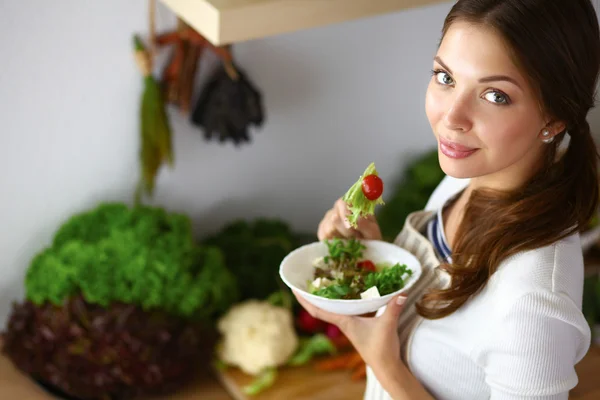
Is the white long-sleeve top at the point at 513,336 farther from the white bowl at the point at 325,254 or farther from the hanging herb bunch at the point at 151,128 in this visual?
the hanging herb bunch at the point at 151,128

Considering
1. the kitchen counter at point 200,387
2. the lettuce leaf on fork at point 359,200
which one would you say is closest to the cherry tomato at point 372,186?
the lettuce leaf on fork at point 359,200

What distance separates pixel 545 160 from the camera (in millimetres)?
919

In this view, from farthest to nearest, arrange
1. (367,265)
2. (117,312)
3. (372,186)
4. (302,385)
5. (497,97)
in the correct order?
(302,385) → (117,312) → (367,265) → (372,186) → (497,97)

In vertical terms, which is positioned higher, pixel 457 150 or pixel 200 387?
pixel 457 150

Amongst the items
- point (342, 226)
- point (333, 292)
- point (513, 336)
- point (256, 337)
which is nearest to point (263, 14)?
point (342, 226)

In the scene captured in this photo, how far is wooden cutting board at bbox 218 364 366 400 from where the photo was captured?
5.01 ft

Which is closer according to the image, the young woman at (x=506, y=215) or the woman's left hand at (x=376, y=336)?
the young woman at (x=506, y=215)

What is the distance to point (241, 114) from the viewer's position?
5.19 feet

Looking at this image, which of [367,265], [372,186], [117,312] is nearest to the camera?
[372,186]

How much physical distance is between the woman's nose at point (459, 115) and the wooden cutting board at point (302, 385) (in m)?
0.86

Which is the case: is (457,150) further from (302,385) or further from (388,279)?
(302,385)

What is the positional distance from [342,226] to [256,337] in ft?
1.89

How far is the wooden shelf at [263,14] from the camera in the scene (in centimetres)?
111

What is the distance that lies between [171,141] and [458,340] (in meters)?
0.92
